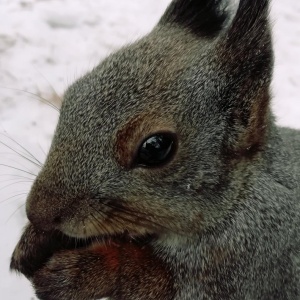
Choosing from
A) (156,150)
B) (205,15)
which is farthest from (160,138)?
(205,15)

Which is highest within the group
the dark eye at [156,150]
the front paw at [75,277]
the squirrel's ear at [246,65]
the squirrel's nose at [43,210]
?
the squirrel's ear at [246,65]

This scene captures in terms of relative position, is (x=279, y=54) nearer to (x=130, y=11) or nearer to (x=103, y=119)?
(x=130, y=11)

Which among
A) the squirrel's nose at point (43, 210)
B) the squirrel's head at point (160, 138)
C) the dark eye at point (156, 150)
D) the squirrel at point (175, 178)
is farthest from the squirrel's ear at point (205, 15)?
the squirrel's nose at point (43, 210)

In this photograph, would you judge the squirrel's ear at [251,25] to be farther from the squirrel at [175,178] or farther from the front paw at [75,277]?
the front paw at [75,277]

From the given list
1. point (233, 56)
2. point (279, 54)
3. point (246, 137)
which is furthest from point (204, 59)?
point (279, 54)

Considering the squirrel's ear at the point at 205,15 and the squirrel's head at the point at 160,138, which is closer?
the squirrel's head at the point at 160,138

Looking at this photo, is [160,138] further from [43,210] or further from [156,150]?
[43,210]
